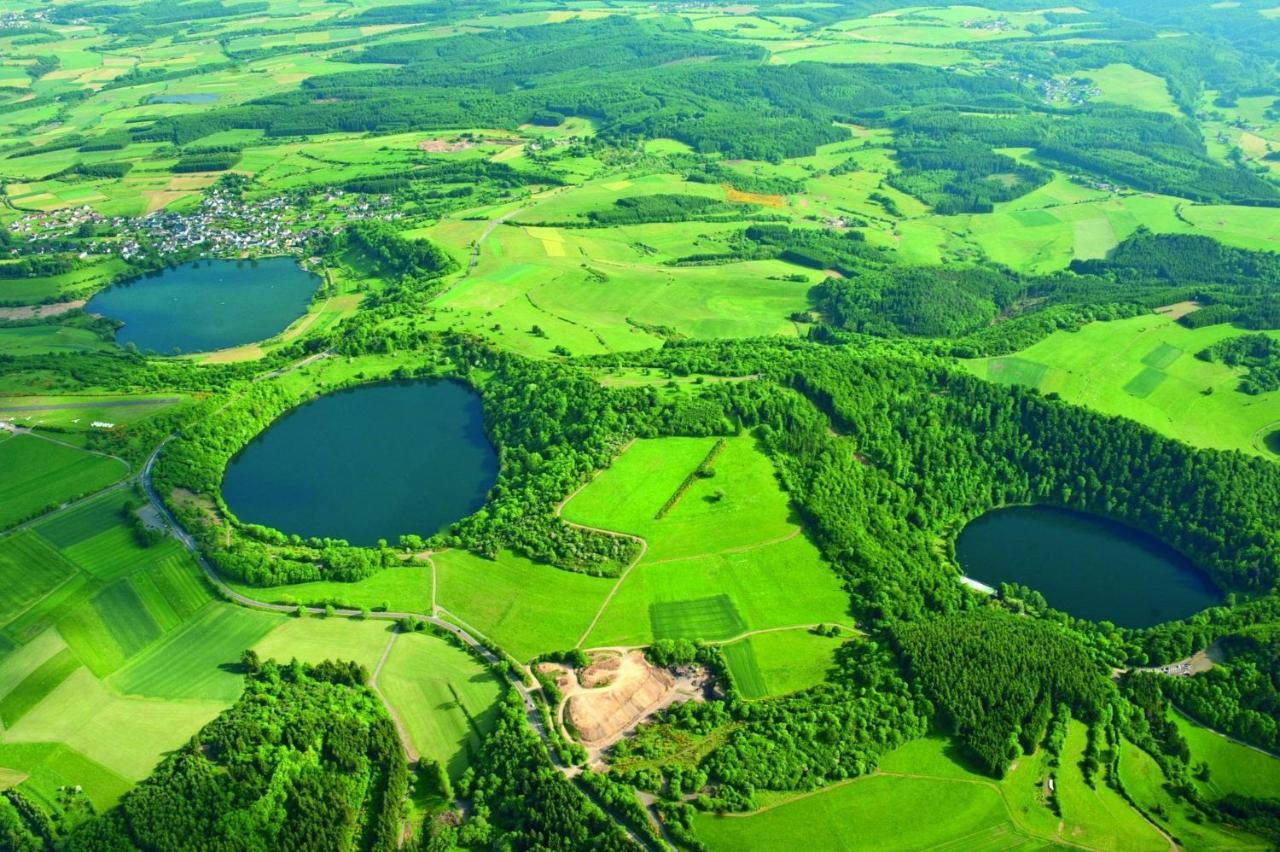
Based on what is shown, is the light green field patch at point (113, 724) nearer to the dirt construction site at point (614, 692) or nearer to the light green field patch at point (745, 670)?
the dirt construction site at point (614, 692)

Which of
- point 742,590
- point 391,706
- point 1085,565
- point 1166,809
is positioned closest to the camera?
point 1166,809

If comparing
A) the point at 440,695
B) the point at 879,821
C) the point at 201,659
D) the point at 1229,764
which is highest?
the point at 201,659

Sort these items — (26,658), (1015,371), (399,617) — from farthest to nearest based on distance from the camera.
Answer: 1. (1015,371)
2. (399,617)
3. (26,658)

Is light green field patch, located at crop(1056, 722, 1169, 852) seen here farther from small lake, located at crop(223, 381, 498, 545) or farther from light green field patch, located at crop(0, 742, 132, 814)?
light green field patch, located at crop(0, 742, 132, 814)

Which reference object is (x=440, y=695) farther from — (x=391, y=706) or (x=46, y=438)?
(x=46, y=438)

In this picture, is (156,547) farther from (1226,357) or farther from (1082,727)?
(1226,357)

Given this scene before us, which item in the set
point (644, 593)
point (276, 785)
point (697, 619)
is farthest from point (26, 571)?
point (697, 619)

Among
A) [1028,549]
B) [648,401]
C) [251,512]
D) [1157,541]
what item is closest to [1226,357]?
[1157,541]
